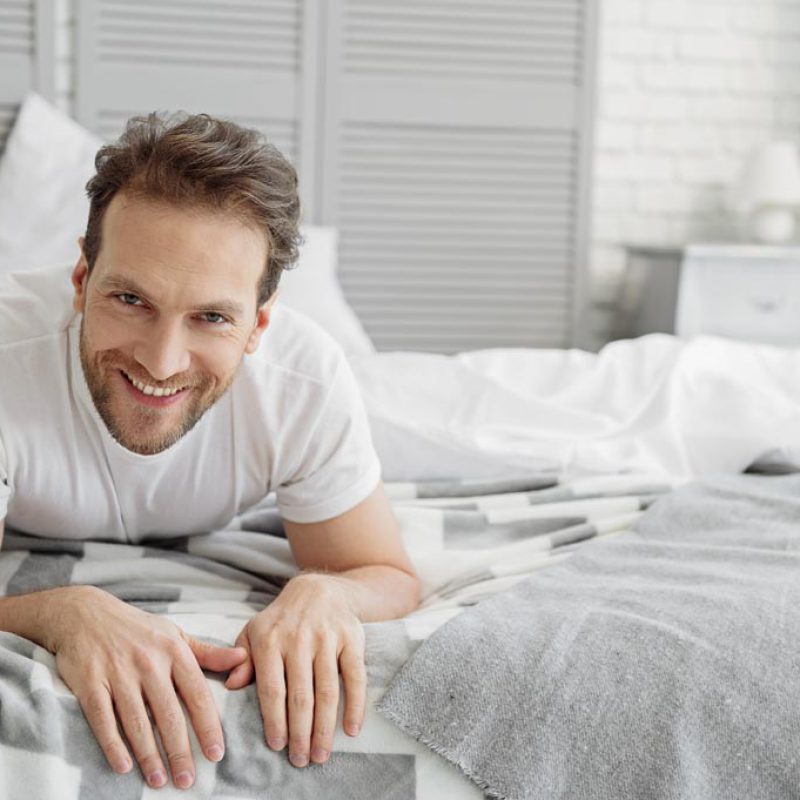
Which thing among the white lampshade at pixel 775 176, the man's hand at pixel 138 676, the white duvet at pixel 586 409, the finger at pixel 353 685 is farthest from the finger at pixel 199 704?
the white lampshade at pixel 775 176

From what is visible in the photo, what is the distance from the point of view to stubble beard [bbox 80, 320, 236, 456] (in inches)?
48.9

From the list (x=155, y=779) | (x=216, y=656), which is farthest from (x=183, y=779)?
(x=216, y=656)

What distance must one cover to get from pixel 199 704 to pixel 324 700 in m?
0.11

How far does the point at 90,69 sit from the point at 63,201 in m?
0.49

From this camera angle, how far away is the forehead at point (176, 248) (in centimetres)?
117

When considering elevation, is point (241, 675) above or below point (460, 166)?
below

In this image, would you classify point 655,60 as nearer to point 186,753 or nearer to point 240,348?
point 240,348

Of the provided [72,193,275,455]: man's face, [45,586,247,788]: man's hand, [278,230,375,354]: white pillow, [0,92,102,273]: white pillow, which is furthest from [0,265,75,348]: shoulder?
[0,92,102,273]: white pillow

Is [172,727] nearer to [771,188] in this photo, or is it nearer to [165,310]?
[165,310]

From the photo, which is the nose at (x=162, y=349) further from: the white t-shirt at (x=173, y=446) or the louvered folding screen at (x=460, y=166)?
the louvered folding screen at (x=460, y=166)

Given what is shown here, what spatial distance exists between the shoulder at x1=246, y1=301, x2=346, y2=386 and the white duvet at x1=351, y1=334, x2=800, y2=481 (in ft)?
1.24

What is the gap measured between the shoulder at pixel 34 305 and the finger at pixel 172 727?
0.49 m

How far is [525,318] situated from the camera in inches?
142

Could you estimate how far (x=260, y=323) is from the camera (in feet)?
4.38
